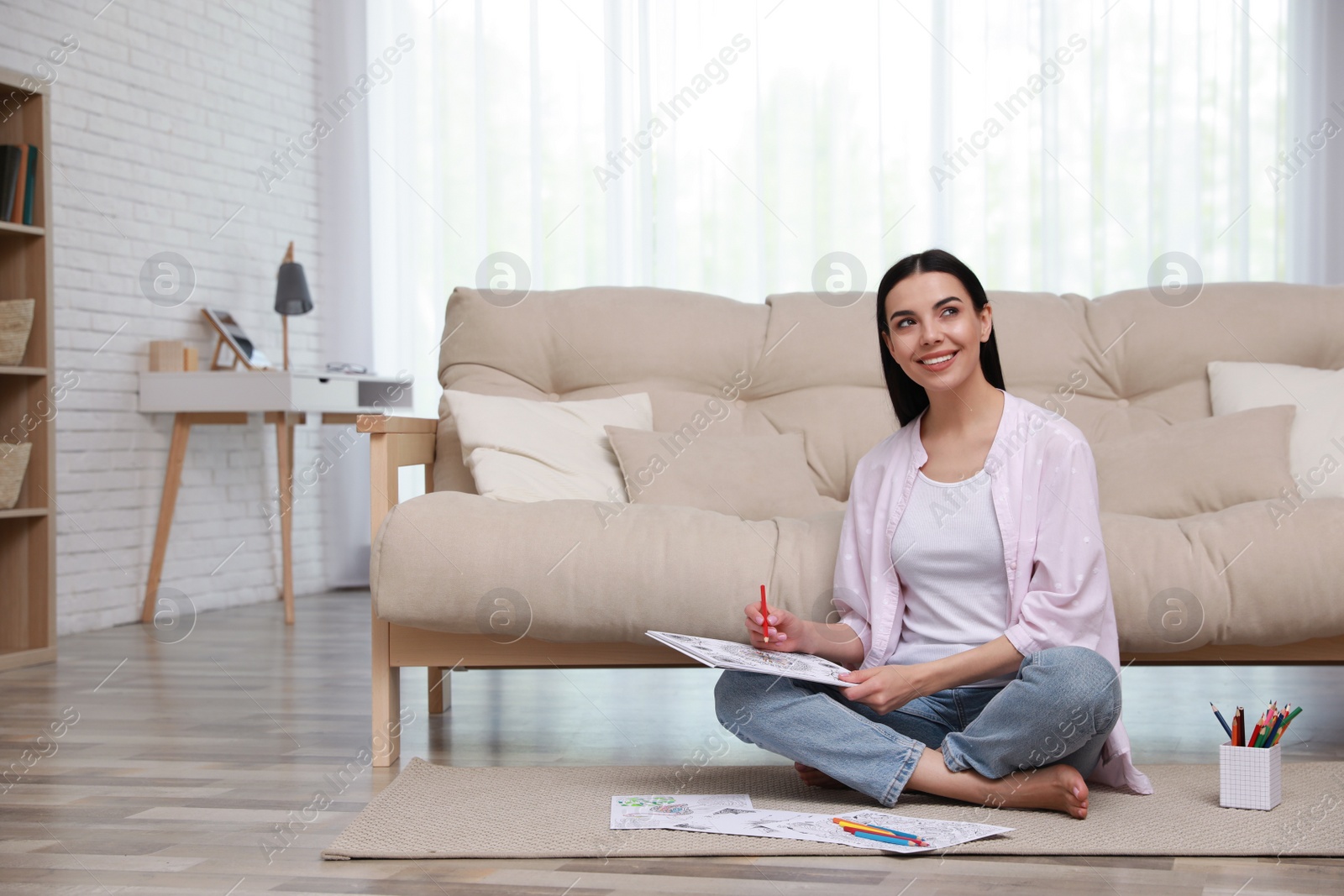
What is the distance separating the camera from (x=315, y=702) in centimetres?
249

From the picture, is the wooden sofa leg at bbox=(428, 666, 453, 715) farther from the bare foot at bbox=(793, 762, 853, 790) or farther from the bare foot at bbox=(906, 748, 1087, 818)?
the bare foot at bbox=(906, 748, 1087, 818)

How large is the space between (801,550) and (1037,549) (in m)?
0.40

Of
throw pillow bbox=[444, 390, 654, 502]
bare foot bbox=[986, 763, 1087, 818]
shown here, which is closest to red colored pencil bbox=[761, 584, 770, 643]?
bare foot bbox=[986, 763, 1087, 818]

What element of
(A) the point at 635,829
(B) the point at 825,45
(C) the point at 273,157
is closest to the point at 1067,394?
(A) the point at 635,829

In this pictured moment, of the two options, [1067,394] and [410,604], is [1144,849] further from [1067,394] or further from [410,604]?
[1067,394]

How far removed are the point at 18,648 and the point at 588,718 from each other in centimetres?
171

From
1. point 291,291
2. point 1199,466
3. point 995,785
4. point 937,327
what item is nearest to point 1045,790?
point 995,785

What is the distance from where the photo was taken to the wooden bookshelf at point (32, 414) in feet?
10.3

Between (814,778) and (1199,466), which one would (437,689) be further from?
(1199,466)

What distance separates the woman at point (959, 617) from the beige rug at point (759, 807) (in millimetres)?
48

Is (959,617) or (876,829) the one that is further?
(959,617)

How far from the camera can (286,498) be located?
169 inches

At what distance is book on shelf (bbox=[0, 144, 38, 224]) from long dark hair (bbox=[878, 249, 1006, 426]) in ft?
7.99

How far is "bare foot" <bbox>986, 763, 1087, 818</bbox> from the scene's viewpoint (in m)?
1.56
